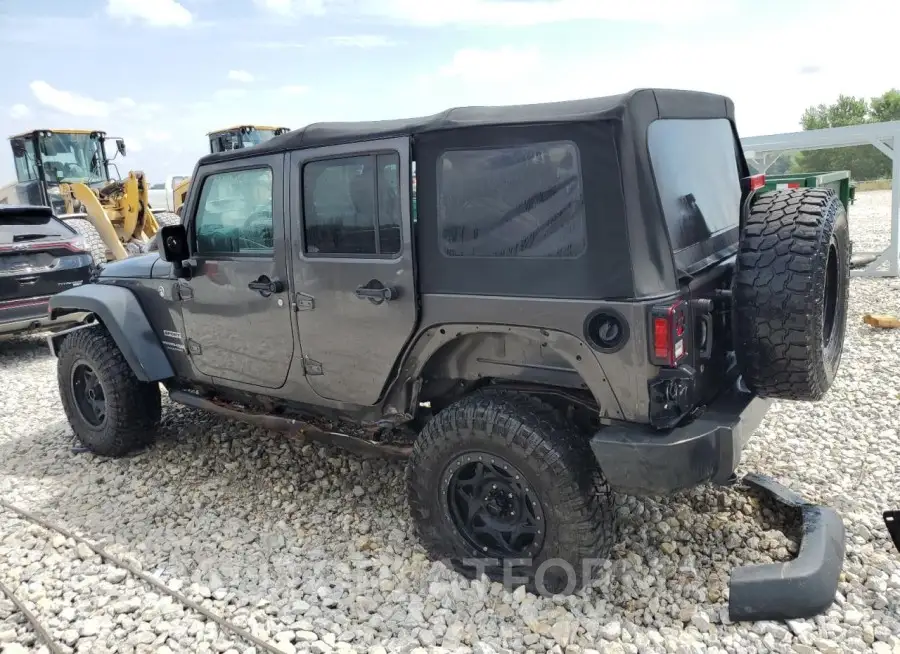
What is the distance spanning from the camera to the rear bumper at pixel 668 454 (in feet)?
8.49

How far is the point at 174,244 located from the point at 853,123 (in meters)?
53.4

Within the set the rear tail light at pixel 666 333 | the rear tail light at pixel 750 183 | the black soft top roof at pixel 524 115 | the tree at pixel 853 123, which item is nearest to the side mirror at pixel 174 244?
the black soft top roof at pixel 524 115

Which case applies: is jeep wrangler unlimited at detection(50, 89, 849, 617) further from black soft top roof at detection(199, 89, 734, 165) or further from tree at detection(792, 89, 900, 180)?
tree at detection(792, 89, 900, 180)

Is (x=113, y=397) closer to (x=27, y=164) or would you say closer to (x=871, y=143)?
(x=871, y=143)

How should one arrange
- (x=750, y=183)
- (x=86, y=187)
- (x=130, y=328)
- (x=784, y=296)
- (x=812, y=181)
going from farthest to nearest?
(x=86, y=187)
(x=812, y=181)
(x=130, y=328)
(x=750, y=183)
(x=784, y=296)

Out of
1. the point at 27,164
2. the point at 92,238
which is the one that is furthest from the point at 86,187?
the point at 27,164

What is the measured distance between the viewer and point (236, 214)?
3.79 m

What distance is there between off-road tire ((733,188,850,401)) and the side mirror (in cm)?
293

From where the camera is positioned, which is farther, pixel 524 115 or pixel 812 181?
pixel 812 181

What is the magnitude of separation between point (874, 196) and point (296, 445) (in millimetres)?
27894

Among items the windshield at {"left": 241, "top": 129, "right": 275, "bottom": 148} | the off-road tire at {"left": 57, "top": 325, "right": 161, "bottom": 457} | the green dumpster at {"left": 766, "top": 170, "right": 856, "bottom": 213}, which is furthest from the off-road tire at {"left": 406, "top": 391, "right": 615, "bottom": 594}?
the windshield at {"left": 241, "top": 129, "right": 275, "bottom": 148}

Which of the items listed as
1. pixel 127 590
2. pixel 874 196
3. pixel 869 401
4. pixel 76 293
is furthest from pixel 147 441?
pixel 874 196

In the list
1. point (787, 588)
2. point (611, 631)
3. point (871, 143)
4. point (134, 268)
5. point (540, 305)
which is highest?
point (871, 143)

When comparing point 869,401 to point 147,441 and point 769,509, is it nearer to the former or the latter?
point 769,509
